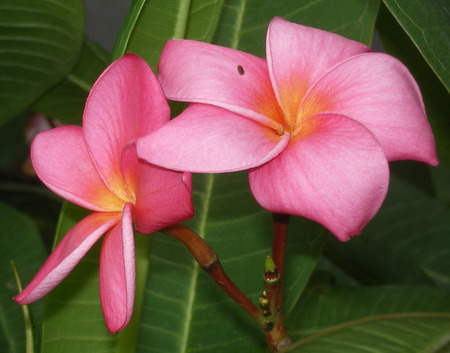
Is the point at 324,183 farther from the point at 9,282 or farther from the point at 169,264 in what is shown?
the point at 9,282

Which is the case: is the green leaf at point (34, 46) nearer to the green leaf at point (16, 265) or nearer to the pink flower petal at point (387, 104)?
the green leaf at point (16, 265)

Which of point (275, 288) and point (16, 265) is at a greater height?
point (275, 288)

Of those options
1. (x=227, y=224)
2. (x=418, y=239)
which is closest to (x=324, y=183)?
(x=227, y=224)

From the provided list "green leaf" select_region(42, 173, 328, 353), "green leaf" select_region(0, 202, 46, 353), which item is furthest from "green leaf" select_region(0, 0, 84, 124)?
"green leaf" select_region(42, 173, 328, 353)

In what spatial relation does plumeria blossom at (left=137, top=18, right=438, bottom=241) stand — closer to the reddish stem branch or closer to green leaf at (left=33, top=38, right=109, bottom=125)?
the reddish stem branch

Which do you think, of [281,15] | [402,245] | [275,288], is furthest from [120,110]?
[402,245]

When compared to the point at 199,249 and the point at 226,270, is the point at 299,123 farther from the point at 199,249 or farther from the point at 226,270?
the point at 226,270

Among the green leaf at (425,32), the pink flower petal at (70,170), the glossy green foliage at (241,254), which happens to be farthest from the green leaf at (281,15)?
the pink flower petal at (70,170)
